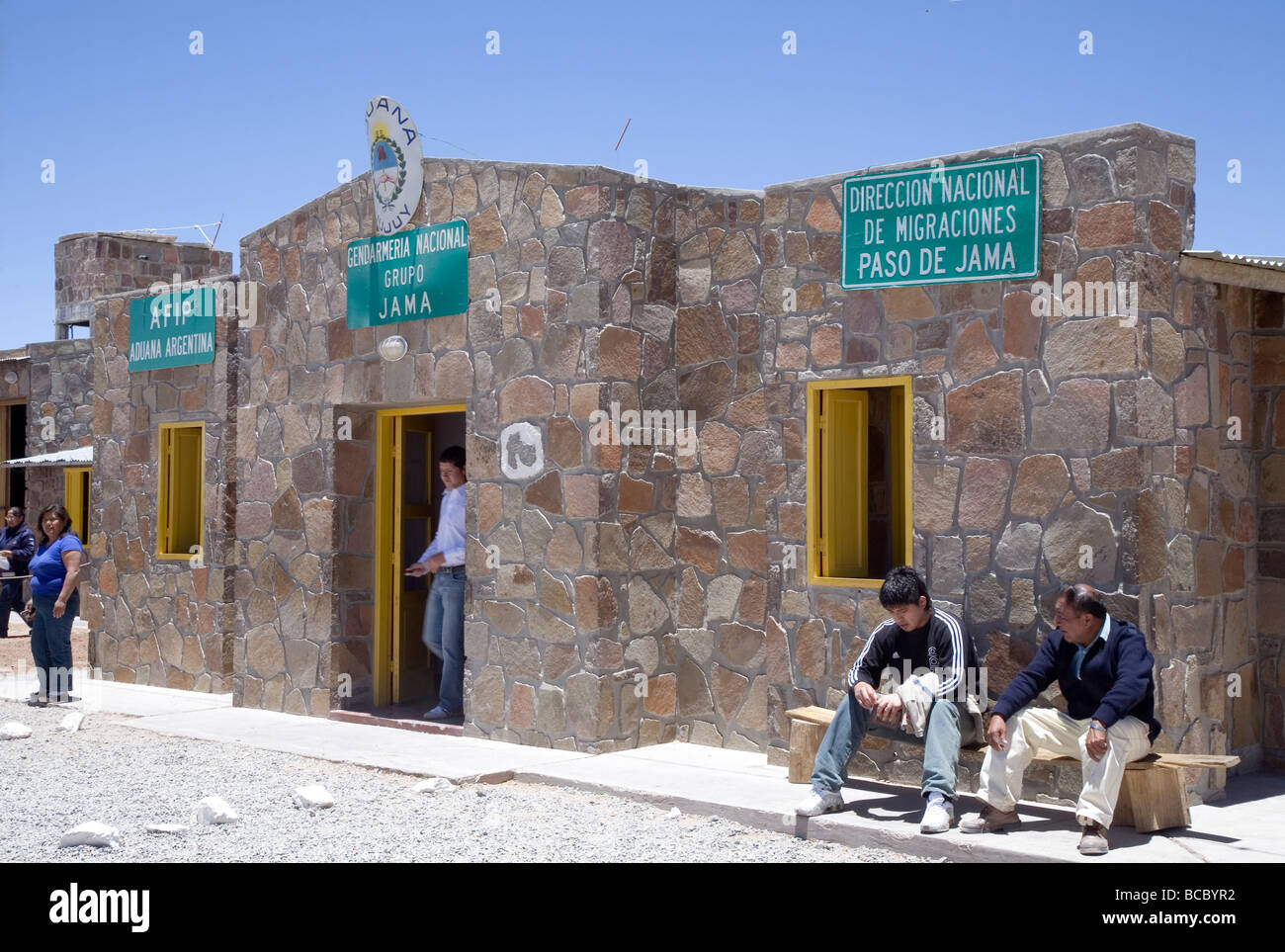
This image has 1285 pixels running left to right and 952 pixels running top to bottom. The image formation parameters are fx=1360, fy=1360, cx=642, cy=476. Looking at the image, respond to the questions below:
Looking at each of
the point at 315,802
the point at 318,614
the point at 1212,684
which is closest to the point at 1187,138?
the point at 1212,684

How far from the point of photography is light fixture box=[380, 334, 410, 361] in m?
10.0

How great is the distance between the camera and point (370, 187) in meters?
10.4

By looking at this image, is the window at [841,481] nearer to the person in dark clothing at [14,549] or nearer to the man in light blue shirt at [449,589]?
the man in light blue shirt at [449,589]

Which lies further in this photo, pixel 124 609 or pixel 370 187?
pixel 124 609

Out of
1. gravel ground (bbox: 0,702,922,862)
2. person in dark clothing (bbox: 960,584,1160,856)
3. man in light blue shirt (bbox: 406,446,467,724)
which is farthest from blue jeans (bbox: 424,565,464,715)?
person in dark clothing (bbox: 960,584,1160,856)

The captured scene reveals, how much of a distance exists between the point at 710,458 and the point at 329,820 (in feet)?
11.5

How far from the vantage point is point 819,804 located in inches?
A: 268

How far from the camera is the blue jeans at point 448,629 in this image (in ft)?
32.4

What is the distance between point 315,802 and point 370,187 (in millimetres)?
5013

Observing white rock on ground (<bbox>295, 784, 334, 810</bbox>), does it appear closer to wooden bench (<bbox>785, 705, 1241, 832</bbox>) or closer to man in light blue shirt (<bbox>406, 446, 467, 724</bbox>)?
man in light blue shirt (<bbox>406, 446, 467, 724</bbox>)
